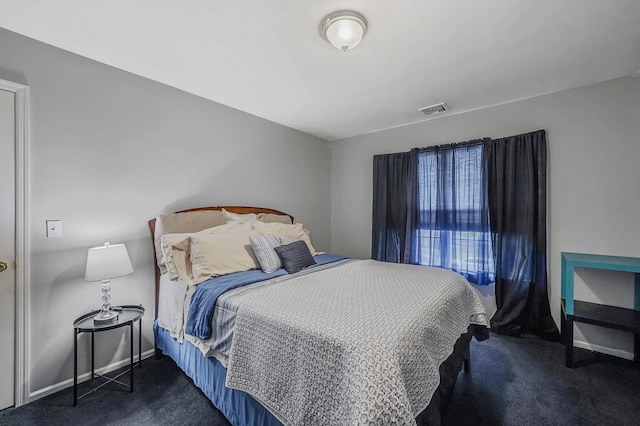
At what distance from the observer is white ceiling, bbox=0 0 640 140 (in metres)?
1.59

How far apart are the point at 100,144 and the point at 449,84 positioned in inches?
117

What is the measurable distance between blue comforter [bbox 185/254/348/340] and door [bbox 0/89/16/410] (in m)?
1.15

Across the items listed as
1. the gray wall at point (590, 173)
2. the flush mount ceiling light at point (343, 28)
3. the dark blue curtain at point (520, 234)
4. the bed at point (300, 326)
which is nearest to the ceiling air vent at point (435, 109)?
the gray wall at point (590, 173)

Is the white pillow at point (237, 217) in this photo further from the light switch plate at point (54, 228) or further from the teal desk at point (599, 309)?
the teal desk at point (599, 309)

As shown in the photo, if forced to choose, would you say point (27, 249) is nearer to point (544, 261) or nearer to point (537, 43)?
point (537, 43)

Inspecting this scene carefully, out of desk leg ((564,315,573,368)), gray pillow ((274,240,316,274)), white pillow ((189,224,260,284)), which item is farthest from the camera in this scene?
gray pillow ((274,240,316,274))

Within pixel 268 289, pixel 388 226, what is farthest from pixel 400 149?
pixel 268 289

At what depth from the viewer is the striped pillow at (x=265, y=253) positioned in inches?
88.9

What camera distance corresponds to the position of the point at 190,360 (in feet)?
6.36

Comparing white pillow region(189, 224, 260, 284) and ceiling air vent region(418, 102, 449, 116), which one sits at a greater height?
ceiling air vent region(418, 102, 449, 116)

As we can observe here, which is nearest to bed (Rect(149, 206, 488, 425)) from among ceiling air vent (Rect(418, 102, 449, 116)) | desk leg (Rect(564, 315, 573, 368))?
desk leg (Rect(564, 315, 573, 368))

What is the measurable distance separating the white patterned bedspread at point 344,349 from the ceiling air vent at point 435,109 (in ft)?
6.74

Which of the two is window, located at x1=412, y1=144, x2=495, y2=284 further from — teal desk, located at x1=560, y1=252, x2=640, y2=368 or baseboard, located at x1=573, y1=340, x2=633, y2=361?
baseboard, located at x1=573, y1=340, x2=633, y2=361

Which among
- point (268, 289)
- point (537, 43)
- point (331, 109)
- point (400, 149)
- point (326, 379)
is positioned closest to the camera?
point (326, 379)
